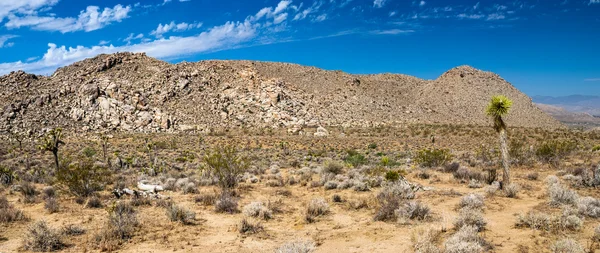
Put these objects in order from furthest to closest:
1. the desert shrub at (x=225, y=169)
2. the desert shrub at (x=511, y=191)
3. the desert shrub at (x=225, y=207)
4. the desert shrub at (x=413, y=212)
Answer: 1. the desert shrub at (x=225, y=169)
2. the desert shrub at (x=511, y=191)
3. the desert shrub at (x=225, y=207)
4. the desert shrub at (x=413, y=212)

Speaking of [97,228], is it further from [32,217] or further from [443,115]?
[443,115]

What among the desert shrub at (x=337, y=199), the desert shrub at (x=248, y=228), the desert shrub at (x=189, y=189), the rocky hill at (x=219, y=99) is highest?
the rocky hill at (x=219, y=99)

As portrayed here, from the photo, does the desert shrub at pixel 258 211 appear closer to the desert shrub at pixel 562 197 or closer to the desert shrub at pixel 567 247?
the desert shrub at pixel 567 247

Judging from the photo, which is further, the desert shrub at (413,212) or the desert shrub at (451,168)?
the desert shrub at (451,168)

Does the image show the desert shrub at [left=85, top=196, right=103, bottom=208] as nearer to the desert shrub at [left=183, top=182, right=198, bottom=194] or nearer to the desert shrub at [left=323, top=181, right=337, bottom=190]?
the desert shrub at [left=183, top=182, right=198, bottom=194]

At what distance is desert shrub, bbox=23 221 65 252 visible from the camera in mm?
8562

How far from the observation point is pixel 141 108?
53.4m

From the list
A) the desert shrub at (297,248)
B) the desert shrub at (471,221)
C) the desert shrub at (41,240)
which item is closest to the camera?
the desert shrub at (297,248)

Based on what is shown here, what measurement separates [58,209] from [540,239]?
46.5 ft

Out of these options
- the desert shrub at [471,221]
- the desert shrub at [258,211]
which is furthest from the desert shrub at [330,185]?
the desert shrub at [471,221]

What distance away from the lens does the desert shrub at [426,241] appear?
7412 millimetres

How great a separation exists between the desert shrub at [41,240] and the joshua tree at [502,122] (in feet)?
46.2

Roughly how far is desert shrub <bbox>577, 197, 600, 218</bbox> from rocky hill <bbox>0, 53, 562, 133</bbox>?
41.4 m

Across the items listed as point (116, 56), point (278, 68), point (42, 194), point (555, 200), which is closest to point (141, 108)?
point (116, 56)
